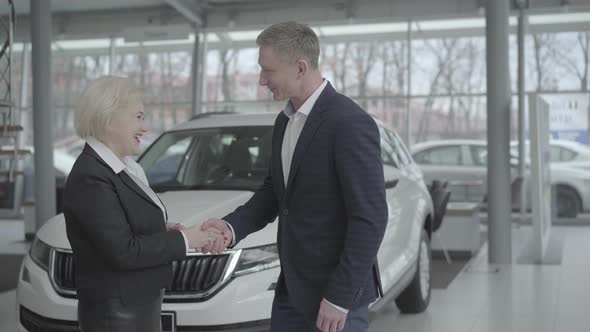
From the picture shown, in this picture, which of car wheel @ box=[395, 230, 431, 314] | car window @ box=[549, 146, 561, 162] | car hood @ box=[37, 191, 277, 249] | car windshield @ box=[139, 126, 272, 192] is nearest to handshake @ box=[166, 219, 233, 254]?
car hood @ box=[37, 191, 277, 249]

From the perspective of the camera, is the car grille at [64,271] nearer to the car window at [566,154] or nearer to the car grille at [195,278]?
the car grille at [195,278]

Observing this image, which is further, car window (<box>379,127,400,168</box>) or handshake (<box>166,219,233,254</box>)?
car window (<box>379,127,400,168</box>)

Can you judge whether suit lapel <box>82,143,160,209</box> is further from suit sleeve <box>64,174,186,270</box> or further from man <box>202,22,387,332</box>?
man <box>202,22,387,332</box>

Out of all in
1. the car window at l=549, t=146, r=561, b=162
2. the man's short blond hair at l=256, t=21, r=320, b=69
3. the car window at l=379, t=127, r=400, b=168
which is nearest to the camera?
the man's short blond hair at l=256, t=21, r=320, b=69

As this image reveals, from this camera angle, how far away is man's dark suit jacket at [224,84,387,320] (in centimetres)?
219

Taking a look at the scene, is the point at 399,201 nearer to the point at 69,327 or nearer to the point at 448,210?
the point at 69,327

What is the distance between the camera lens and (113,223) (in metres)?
2.13

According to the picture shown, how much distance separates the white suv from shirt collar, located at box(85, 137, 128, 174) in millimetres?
1459

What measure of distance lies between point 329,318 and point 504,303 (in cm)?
453

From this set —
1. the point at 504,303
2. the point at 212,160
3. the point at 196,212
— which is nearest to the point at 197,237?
the point at 196,212

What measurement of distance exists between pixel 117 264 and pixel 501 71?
710cm

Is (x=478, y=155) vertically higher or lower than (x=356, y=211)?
higher

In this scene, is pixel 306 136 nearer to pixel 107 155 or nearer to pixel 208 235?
pixel 208 235

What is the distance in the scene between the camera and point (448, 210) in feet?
29.9
